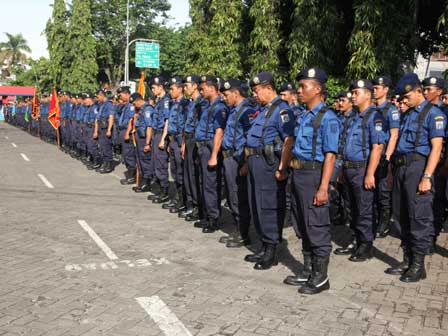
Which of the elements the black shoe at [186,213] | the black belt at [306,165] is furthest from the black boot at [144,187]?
the black belt at [306,165]

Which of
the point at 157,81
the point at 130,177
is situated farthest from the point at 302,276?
the point at 130,177

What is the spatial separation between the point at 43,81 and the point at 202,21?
37.2 meters

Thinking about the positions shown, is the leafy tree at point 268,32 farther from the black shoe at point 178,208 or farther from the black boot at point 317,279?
the black boot at point 317,279

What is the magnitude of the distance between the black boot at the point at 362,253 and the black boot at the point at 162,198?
436cm

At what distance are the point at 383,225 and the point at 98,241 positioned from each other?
4.01 meters

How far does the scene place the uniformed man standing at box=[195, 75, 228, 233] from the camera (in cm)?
703

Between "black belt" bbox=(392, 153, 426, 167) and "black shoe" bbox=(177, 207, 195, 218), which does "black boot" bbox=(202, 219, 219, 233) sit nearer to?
"black shoe" bbox=(177, 207, 195, 218)

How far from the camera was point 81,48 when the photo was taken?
44219 millimetres

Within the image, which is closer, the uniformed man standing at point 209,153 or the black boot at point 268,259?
the black boot at point 268,259

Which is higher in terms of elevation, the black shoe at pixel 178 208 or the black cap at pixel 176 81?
the black cap at pixel 176 81

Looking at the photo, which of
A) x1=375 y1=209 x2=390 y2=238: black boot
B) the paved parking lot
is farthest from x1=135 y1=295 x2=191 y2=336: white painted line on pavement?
Answer: x1=375 y1=209 x2=390 y2=238: black boot

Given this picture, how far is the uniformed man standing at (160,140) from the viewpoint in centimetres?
916

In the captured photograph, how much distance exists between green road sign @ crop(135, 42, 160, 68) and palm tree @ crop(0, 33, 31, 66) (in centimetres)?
→ 5410

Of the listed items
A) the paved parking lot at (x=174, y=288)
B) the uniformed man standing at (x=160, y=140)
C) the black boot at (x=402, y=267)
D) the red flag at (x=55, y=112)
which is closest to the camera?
the paved parking lot at (x=174, y=288)
